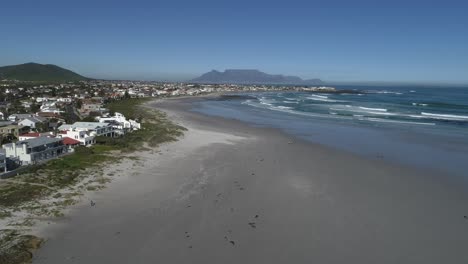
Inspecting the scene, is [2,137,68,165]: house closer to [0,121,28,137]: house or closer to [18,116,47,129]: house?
[0,121,28,137]: house

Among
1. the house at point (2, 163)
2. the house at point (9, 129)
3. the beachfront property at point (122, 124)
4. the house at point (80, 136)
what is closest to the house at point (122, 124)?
the beachfront property at point (122, 124)

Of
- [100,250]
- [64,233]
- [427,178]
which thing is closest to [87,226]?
[64,233]

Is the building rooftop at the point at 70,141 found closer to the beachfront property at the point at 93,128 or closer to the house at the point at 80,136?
the house at the point at 80,136

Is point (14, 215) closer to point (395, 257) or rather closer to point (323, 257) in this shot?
point (323, 257)

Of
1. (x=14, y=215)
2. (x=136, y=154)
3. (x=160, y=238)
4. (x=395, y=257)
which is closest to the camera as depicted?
(x=395, y=257)

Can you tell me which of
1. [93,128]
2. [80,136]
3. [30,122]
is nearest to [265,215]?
[80,136]

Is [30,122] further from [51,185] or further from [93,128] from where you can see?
[51,185]
